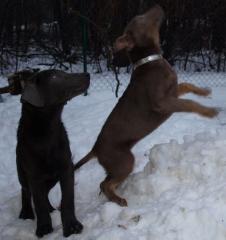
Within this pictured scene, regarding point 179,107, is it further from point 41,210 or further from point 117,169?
point 41,210

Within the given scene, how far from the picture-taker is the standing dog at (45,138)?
13.4ft

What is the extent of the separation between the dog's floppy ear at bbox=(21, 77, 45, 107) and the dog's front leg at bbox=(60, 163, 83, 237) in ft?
2.22

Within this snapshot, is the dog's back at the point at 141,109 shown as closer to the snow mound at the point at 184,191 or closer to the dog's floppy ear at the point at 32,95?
the snow mound at the point at 184,191

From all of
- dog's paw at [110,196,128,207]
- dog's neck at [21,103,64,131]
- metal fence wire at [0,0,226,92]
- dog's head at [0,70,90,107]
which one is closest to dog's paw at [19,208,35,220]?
dog's paw at [110,196,128,207]

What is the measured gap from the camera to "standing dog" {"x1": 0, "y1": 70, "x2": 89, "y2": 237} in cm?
407

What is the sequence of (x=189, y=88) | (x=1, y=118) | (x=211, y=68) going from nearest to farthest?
(x=189, y=88)
(x=1, y=118)
(x=211, y=68)

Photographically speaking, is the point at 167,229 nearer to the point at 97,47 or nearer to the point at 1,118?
the point at 1,118

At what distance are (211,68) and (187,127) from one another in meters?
5.57

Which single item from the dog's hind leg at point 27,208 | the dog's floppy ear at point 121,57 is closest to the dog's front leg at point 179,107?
the dog's floppy ear at point 121,57

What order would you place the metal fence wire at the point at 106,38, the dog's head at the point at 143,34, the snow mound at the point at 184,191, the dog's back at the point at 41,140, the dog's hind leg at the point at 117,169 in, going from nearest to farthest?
1. the snow mound at the point at 184,191
2. the dog's back at the point at 41,140
3. the dog's hind leg at the point at 117,169
4. the dog's head at the point at 143,34
5. the metal fence wire at the point at 106,38

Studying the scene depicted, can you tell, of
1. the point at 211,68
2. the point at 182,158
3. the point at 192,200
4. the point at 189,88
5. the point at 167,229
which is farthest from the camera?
the point at 211,68

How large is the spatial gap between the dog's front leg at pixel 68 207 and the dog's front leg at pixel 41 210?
150 mm

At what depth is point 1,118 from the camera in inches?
338

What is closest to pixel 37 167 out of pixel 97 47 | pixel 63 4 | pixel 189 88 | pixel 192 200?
pixel 192 200
